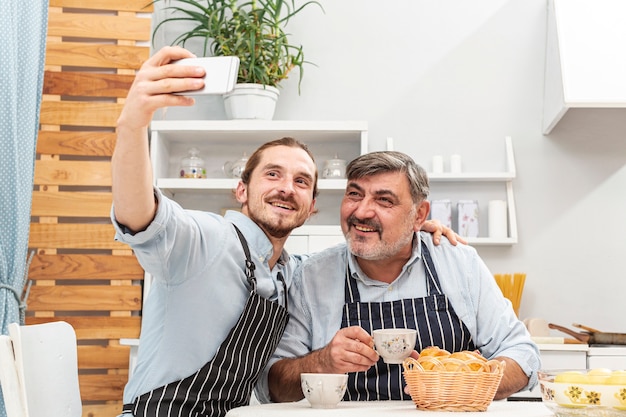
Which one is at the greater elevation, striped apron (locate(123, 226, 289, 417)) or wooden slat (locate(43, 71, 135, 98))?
wooden slat (locate(43, 71, 135, 98))

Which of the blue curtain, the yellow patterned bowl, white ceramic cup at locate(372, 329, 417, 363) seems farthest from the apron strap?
the blue curtain

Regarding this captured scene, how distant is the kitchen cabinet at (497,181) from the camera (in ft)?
11.8

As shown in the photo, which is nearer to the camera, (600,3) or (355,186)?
(355,186)

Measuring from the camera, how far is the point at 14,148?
118 inches

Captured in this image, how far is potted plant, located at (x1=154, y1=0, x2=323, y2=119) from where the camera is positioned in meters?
3.63

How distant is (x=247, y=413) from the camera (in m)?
1.57

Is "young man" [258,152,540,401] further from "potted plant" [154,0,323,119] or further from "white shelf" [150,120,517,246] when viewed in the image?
"potted plant" [154,0,323,119]

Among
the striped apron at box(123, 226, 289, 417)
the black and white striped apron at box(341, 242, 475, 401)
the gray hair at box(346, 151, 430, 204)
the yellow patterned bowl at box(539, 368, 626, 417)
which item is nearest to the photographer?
the yellow patterned bowl at box(539, 368, 626, 417)

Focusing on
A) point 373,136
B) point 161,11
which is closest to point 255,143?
point 373,136

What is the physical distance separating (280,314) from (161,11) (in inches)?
97.3

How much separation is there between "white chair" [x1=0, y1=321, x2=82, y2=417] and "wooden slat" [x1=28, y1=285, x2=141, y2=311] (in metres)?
1.81

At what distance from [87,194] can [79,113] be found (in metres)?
0.41

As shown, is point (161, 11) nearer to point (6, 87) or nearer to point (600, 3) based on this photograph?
point (6, 87)

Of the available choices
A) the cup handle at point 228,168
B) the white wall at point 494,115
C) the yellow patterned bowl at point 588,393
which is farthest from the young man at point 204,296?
the white wall at point 494,115
